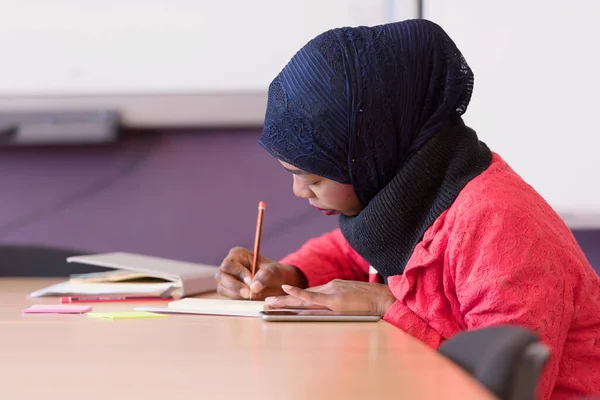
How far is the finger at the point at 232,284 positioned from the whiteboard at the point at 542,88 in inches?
A: 34.5

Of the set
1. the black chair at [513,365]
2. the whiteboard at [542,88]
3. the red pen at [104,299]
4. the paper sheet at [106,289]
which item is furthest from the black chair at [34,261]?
the black chair at [513,365]

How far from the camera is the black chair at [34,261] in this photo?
217 centimetres

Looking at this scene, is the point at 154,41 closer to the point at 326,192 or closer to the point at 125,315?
the point at 326,192

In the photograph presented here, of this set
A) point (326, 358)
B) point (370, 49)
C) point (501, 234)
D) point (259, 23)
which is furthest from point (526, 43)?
point (326, 358)

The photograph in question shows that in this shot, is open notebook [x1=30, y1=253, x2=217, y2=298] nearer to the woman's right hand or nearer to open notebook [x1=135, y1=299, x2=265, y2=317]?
the woman's right hand

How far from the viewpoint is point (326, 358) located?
2.58 feet

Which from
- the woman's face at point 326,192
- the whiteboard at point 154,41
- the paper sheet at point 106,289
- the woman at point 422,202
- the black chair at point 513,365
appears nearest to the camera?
the black chair at point 513,365

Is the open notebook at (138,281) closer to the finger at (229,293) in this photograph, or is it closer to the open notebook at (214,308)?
the finger at (229,293)

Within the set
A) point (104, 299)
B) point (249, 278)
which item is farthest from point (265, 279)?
point (104, 299)

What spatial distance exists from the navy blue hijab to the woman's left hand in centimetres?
19

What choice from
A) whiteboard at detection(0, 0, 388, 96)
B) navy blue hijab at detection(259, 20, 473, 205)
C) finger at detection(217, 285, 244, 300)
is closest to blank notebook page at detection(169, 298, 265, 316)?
finger at detection(217, 285, 244, 300)

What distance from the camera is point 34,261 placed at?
7.16 feet

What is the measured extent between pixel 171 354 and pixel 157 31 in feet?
4.83

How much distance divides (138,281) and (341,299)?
582mm
